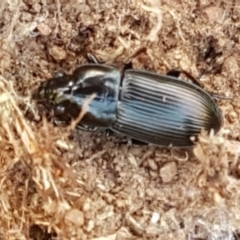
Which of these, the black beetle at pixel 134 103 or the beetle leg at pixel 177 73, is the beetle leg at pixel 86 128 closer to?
the black beetle at pixel 134 103

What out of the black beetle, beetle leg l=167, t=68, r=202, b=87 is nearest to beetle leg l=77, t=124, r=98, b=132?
the black beetle

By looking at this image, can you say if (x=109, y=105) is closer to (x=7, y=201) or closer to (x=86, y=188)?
(x=86, y=188)

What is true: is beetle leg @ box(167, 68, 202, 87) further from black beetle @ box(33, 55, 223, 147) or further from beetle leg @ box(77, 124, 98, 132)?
beetle leg @ box(77, 124, 98, 132)

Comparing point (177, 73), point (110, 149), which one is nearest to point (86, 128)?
point (110, 149)

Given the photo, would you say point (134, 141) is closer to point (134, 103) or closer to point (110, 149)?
point (110, 149)

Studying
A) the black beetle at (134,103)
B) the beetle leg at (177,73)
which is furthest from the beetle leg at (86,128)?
the beetle leg at (177,73)

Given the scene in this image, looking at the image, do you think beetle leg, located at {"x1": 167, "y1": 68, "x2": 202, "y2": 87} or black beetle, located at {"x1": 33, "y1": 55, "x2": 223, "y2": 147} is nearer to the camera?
black beetle, located at {"x1": 33, "y1": 55, "x2": 223, "y2": 147}

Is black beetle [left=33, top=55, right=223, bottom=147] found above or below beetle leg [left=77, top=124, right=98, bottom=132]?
above

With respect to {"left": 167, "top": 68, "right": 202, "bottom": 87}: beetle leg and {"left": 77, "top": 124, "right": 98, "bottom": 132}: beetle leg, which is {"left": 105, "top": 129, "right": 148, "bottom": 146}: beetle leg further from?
{"left": 167, "top": 68, "right": 202, "bottom": 87}: beetle leg
